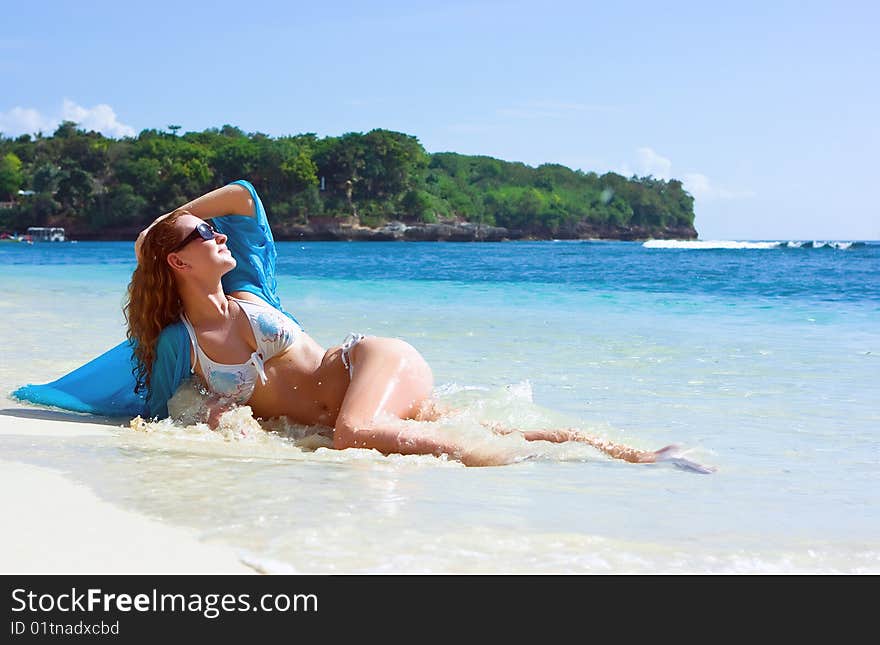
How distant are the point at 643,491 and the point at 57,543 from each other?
2.12 meters

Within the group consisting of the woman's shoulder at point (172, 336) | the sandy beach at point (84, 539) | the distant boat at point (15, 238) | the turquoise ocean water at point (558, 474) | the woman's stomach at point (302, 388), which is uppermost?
the woman's shoulder at point (172, 336)

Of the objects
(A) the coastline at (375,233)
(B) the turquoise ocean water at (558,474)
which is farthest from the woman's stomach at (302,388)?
(A) the coastline at (375,233)

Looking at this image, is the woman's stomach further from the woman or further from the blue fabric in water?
the blue fabric in water

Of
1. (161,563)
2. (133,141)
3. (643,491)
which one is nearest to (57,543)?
(161,563)

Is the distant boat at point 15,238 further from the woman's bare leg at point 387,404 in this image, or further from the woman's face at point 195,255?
the woman's bare leg at point 387,404

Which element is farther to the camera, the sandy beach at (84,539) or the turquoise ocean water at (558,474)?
the turquoise ocean water at (558,474)

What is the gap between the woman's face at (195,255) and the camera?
4.41 metres

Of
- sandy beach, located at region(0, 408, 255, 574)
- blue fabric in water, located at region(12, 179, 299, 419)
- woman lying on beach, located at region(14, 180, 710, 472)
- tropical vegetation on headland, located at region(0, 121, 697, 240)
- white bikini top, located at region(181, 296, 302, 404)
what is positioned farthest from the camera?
tropical vegetation on headland, located at region(0, 121, 697, 240)

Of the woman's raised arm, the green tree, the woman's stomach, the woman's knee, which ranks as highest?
the green tree

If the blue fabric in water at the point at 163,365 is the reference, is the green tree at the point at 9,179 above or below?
above

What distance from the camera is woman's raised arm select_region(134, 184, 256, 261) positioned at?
15.6 ft

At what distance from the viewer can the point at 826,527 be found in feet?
10.5

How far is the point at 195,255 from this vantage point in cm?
442

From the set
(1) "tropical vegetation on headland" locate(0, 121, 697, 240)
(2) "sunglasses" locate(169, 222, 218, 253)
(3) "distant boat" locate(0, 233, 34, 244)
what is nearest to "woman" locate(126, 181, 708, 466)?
(2) "sunglasses" locate(169, 222, 218, 253)
